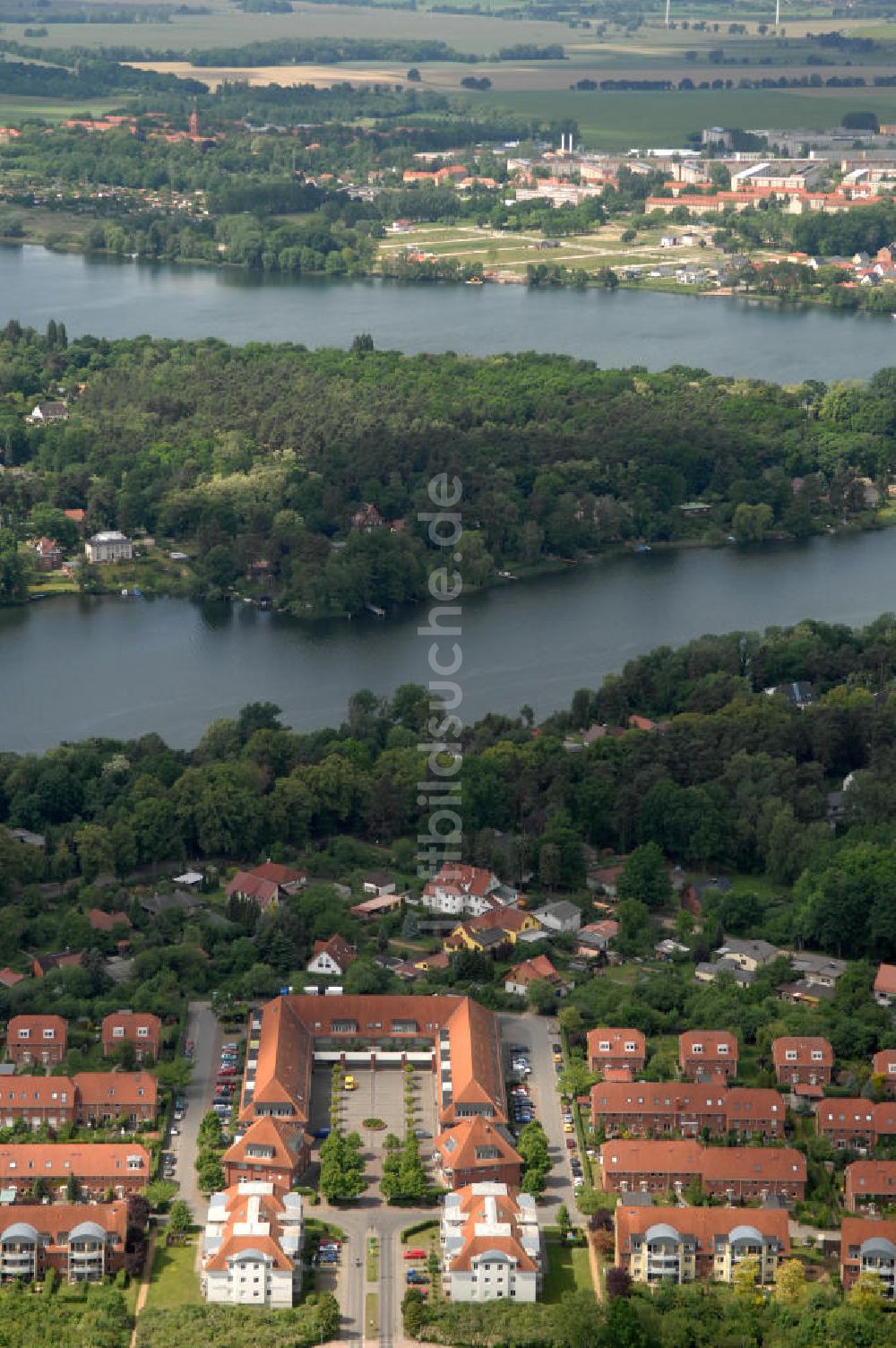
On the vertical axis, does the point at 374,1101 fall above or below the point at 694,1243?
below

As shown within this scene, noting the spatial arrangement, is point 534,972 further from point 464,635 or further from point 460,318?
point 460,318

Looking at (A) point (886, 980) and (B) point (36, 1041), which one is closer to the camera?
(B) point (36, 1041)

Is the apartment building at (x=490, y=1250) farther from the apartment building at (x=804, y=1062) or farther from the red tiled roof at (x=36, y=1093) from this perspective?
the red tiled roof at (x=36, y=1093)

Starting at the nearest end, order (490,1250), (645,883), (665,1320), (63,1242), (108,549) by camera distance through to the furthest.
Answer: (665,1320) → (490,1250) → (63,1242) → (645,883) → (108,549)

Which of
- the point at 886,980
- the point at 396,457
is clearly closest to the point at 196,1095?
the point at 886,980

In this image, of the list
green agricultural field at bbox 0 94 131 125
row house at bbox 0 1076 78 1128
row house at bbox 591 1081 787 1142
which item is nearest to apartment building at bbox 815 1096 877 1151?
row house at bbox 591 1081 787 1142

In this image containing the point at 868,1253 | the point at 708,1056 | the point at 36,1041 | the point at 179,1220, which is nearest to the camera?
the point at 868,1253
